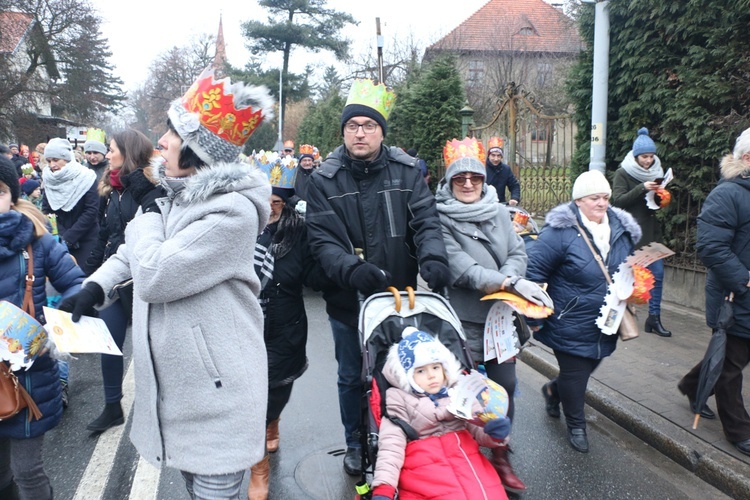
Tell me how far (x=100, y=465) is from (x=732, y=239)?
171 inches

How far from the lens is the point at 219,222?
82.4 inches

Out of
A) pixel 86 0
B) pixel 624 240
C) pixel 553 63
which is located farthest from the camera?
pixel 86 0

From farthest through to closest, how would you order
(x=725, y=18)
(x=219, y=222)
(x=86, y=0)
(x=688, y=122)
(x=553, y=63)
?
(x=86, y=0), (x=553, y=63), (x=688, y=122), (x=725, y=18), (x=219, y=222)

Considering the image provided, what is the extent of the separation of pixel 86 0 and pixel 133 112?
102 feet

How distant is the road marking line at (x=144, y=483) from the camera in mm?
3500

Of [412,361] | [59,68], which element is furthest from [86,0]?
[412,361]

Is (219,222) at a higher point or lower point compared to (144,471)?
higher

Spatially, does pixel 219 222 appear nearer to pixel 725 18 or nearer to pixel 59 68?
pixel 725 18

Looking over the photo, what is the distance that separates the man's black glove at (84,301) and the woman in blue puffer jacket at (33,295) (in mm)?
599

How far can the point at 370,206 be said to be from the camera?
11.1 ft

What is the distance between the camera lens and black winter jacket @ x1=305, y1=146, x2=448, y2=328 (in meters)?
3.33

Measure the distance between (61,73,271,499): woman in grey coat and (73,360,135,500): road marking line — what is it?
1641 mm

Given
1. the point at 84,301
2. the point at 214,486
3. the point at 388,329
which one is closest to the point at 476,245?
the point at 388,329

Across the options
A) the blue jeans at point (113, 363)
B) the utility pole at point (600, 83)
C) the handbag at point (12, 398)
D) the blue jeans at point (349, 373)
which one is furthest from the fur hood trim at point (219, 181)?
the utility pole at point (600, 83)
